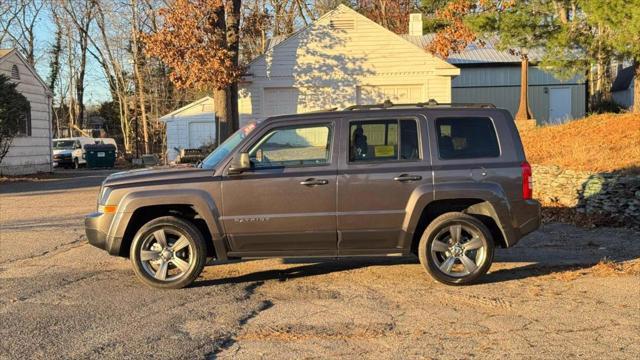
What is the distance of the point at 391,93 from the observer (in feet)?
65.2

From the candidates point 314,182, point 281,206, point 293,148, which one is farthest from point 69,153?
point 314,182

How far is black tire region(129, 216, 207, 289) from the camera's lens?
21.9 ft

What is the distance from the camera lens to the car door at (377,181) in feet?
21.8

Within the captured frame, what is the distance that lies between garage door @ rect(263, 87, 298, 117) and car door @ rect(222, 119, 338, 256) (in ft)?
43.5

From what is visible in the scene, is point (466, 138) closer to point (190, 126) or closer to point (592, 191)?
point (592, 191)

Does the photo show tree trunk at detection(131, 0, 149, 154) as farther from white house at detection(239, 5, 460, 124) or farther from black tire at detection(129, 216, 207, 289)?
black tire at detection(129, 216, 207, 289)

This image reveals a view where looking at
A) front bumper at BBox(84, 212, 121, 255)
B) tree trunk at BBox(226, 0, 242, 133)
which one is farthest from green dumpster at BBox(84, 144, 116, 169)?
front bumper at BBox(84, 212, 121, 255)

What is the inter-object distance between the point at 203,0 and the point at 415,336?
17477mm

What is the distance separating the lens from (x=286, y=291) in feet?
21.9

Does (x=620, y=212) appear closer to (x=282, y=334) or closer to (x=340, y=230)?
(x=340, y=230)

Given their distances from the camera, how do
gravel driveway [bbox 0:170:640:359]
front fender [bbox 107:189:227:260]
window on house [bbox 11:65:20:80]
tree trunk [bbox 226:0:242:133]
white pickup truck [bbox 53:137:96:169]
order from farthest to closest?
white pickup truck [bbox 53:137:96:169] < window on house [bbox 11:65:20:80] < tree trunk [bbox 226:0:242:133] < front fender [bbox 107:189:227:260] < gravel driveway [bbox 0:170:640:359]

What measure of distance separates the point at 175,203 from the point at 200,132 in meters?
30.3

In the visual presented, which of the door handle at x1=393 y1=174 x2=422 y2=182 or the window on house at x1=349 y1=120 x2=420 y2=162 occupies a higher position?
the window on house at x1=349 y1=120 x2=420 y2=162

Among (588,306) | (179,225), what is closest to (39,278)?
(179,225)
